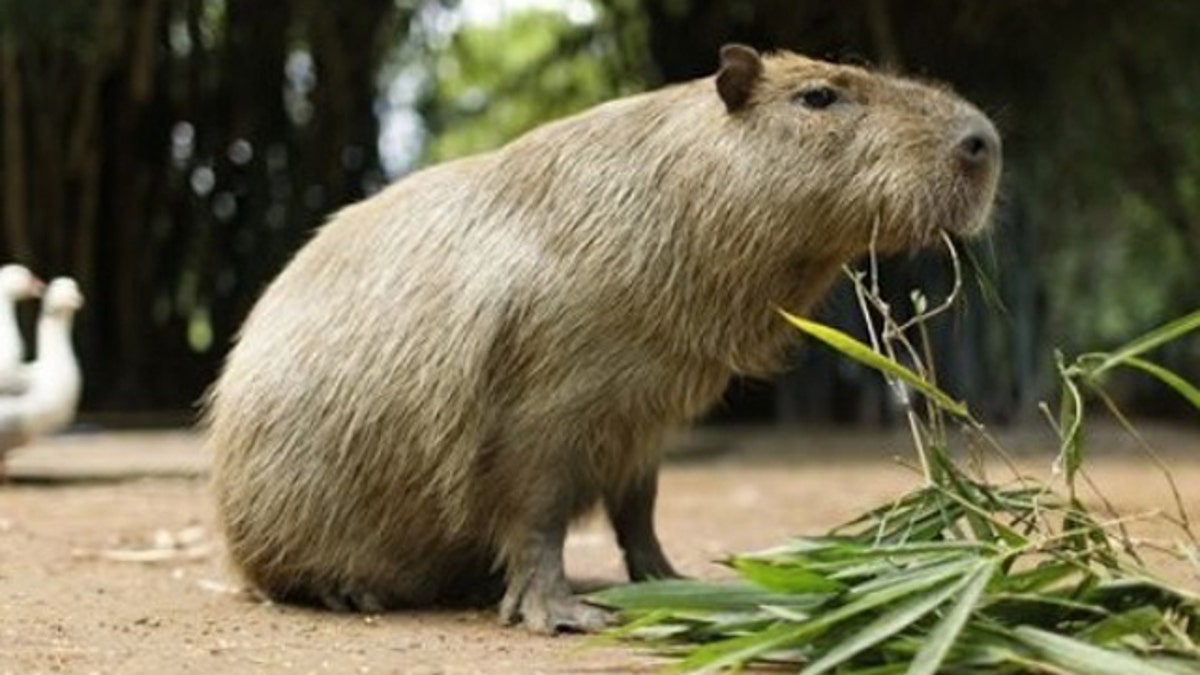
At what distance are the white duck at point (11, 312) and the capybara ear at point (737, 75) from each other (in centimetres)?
288

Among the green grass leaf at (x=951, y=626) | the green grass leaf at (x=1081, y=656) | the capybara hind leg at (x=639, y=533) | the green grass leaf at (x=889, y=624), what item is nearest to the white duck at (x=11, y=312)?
the capybara hind leg at (x=639, y=533)

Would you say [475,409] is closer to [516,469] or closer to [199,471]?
[516,469]

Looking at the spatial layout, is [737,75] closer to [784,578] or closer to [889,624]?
[784,578]

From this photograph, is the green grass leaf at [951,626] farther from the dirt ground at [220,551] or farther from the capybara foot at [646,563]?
the capybara foot at [646,563]

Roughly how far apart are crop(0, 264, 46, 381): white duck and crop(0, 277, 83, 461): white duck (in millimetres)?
75

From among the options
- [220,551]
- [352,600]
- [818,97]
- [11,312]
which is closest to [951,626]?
[818,97]

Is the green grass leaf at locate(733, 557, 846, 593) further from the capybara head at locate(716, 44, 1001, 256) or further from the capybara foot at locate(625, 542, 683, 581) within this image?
the capybara foot at locate(625, 542, 683, 581)

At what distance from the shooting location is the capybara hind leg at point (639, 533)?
3.96 meters

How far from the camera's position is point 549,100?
11203 millimetres

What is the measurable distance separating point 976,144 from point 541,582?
44.6 inches

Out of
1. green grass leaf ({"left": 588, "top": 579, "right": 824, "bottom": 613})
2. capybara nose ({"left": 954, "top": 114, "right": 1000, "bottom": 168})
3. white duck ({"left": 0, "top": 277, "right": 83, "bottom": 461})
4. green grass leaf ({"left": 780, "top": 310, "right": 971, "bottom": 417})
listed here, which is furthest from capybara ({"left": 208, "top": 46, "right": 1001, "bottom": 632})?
white duck ({"left": 0, "top": 277, "right": 83, "bottom": 461})

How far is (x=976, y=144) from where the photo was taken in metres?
3.61

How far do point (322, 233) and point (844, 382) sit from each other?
275 inches

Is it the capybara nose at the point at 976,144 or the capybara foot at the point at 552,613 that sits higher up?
the capybara nose at the point at 976,144
